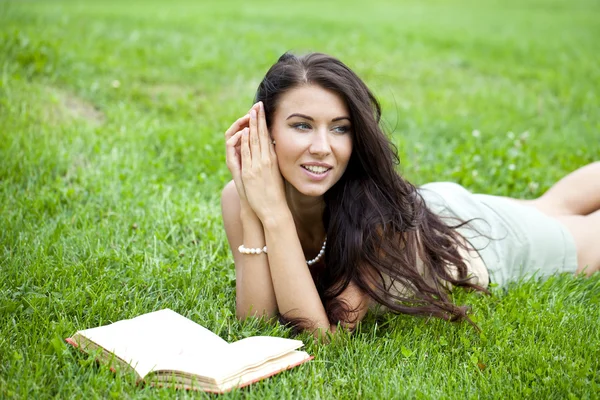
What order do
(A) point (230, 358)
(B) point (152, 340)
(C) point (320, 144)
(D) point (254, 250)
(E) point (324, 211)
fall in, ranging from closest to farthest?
(A) point (230, 358) → (B) point (152, 340) → (C) point (320, 144) → (D) point (254, 250) → (E) point (324, 211)

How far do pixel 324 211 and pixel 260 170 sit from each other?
21.1 inches

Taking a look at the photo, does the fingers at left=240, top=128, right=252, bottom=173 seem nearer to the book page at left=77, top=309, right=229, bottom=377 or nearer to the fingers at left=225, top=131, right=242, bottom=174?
the fingers at left=225, top=131, right=242, bottom=174

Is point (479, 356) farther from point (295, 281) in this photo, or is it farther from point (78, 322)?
point (78, 322)

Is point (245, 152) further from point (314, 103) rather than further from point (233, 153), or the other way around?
point (314, 103)

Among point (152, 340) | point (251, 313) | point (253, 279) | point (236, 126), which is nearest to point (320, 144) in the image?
point (236, 126)

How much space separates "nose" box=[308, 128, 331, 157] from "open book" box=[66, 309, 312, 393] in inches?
37.6

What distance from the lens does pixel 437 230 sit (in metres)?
4.01

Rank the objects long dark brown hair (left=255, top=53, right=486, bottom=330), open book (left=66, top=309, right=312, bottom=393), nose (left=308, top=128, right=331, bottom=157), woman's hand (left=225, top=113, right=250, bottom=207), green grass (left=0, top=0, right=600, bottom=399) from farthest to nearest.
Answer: woman's hand (left=225, top=113, right=250, bottom=207) < long dark brown hair (left=255, top=53, right=486, bottom=330) < nose (left=308, top=128, right=331, bottom=157) < green grass (left=0, top=0, right=600, bottom=399) < open book (left=66, top=309, right=312, bottom=393)

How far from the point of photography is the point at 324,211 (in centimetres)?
381

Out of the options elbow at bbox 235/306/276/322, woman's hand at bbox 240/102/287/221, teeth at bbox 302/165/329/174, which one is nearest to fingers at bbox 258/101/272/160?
woman's hand at bbox 240/102/287/221

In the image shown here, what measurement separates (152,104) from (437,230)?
4001mm

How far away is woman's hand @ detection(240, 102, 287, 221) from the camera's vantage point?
3.45 meters

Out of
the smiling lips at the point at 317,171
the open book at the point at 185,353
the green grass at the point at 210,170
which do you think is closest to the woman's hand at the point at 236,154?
the smiling lips at the point at 317,171

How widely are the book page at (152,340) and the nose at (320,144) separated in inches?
41.1
